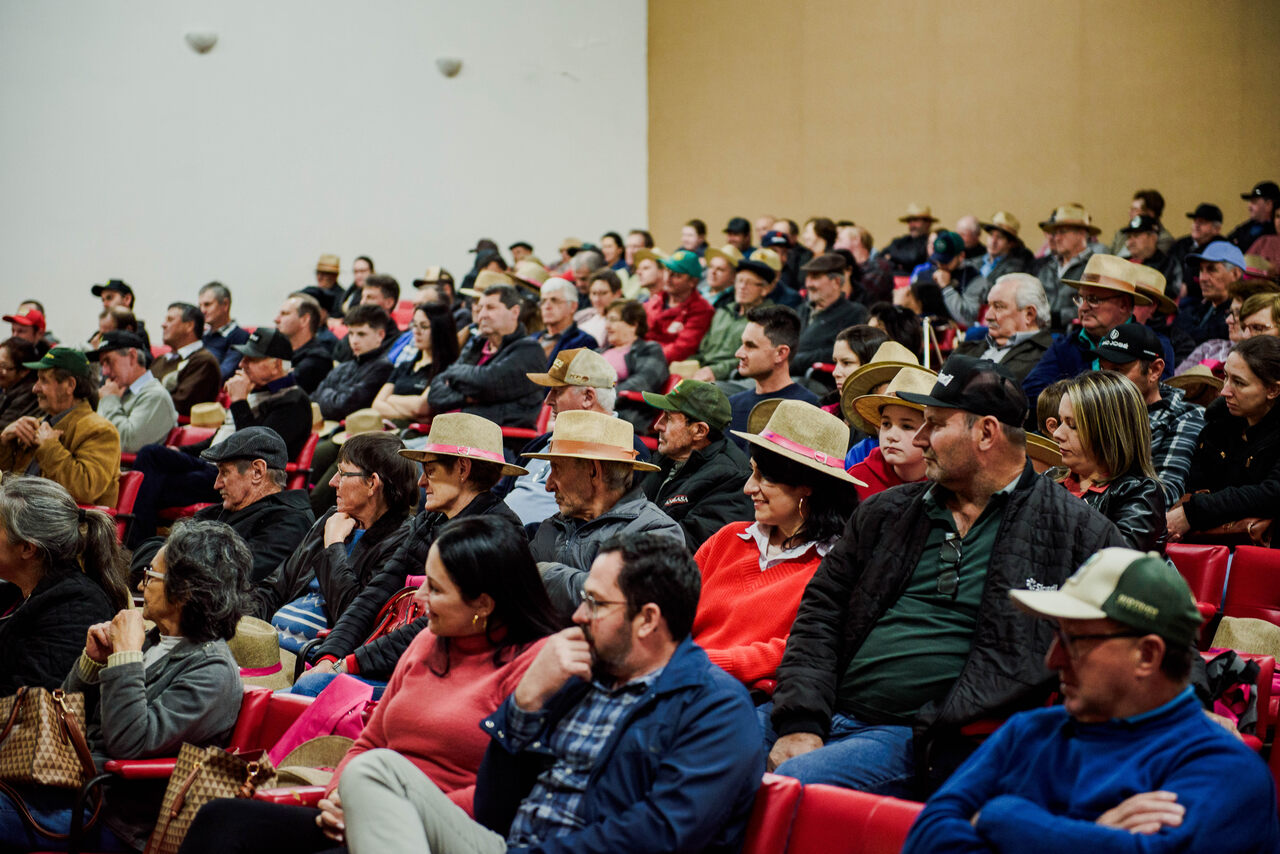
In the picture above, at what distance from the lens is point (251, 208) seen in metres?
11.4

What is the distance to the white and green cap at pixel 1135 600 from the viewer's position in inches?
69.7

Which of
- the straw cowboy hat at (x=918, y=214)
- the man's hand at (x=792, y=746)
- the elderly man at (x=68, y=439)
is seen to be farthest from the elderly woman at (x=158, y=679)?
the straw cowboy hat at (x=918, y=214)

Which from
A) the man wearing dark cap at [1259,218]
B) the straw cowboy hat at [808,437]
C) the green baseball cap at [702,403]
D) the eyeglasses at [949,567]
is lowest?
the eyeglasses at [949,567]

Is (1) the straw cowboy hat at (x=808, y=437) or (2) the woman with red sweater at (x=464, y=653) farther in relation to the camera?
(1) the straw cowboy hat at (x=808, y=437)

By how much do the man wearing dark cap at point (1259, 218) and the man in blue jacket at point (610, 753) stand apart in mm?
7016

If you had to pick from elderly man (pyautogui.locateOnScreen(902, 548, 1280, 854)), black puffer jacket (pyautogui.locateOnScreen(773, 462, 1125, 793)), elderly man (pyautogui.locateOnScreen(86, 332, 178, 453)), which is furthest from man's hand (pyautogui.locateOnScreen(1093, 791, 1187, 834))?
elderly man (pyautogui.locateOnScreen(86, 332, 178, 453))

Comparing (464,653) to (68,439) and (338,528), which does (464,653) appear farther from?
(68,439)

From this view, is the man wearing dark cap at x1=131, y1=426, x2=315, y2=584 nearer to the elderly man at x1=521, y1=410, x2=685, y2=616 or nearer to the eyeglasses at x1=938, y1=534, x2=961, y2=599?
the elderly man at x1=521, y1=410, x2=685, y2=616

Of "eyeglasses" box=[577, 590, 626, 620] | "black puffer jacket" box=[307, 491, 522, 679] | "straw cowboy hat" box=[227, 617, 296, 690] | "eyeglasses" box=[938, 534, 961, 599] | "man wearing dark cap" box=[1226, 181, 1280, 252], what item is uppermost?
"man wearing dark cap" box=[1226, 181, 1280, 252]

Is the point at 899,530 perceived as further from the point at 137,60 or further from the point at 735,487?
the point at 137,60

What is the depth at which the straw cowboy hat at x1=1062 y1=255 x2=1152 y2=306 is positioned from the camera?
507cm

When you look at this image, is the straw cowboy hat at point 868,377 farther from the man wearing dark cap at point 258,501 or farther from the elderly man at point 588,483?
the man wearing dark cap at point 258,501

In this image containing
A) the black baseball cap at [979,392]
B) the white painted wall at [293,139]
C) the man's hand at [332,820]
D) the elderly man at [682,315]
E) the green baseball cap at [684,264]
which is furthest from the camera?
the white painted wall at [293,139]

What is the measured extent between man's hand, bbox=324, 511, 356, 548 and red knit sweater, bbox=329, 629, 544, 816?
1.51 metres
